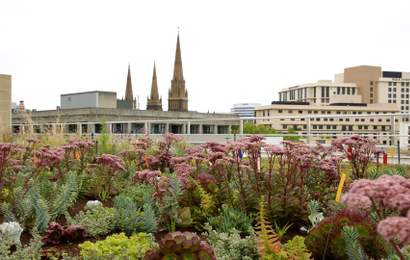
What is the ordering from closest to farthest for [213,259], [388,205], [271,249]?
[388,205] → [213,259] → [271,249]

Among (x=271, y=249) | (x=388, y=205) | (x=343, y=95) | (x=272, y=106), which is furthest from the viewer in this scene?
(x=343, y=95)

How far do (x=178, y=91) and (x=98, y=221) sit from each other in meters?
136

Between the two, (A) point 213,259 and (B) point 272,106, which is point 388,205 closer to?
(A) point 213,259

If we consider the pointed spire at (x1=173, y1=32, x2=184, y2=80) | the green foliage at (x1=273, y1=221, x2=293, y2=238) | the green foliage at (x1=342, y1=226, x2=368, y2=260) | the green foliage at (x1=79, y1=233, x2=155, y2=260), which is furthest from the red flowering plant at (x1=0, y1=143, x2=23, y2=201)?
the pointed spire at (x1=173, y1=32, x2=184, y2=80)

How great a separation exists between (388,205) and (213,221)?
107 inches

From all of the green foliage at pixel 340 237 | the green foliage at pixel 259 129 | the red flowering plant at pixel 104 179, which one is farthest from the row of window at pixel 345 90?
the green foliage at pixel 340 237

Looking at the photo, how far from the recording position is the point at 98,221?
4.37 meters

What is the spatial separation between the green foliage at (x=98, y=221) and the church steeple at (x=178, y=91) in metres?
135

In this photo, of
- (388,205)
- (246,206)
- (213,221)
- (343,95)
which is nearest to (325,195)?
(246,206)

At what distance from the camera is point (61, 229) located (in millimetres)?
4125

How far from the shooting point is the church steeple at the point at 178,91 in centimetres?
13975

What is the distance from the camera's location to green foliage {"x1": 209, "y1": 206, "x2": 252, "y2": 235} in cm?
416

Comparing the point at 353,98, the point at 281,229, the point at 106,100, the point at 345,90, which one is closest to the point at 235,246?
the point at 281,229

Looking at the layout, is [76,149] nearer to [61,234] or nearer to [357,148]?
[61,234]
